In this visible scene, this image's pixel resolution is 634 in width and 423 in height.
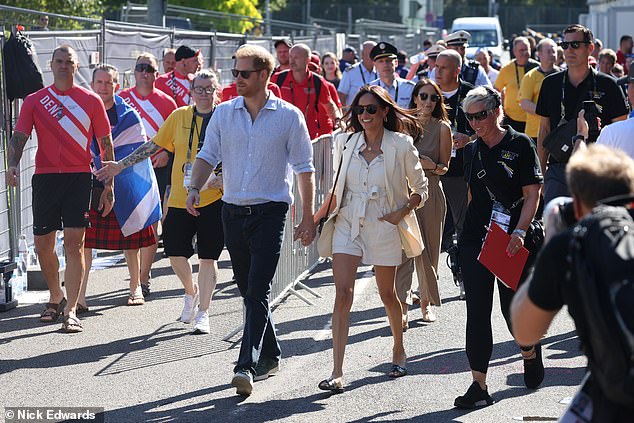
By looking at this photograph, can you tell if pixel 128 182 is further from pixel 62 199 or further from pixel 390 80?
pixel 390 80

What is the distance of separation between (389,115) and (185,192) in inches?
83.1

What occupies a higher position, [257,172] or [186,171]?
[257,172]

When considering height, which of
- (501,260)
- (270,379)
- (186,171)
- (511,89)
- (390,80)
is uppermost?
(390,80)

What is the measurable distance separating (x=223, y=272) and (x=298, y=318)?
236cm

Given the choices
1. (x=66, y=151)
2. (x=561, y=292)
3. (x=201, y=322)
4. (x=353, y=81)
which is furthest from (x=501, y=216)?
(x=353, y=81)

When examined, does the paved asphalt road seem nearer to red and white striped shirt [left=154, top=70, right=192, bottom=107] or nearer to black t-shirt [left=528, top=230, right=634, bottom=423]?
black t-shirt [left=528, top=230, right=634, bottom=423]

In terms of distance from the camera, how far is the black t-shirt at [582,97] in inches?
337

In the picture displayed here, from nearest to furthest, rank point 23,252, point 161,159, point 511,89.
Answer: point 161,159 → point 23,252 → point 511,89

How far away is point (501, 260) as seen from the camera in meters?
6.90

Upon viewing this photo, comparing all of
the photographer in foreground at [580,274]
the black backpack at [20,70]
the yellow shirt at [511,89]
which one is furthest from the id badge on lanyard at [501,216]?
the yellow shirt at [511,89]

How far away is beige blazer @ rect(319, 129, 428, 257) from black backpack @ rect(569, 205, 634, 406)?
374cm

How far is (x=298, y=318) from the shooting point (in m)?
9.55

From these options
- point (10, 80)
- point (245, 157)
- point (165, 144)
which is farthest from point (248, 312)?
point (10, 80)

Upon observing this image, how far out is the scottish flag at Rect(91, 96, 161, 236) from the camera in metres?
9.96
